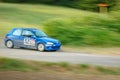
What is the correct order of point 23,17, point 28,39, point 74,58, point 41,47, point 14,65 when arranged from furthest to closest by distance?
point 23,17 < point 28,39 < point 41,47 < point 74,58 < point 14,65

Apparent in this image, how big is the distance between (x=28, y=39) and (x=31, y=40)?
0.27 m

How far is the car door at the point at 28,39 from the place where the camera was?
28859 millimetres

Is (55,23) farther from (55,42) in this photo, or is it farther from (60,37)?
(55,42)

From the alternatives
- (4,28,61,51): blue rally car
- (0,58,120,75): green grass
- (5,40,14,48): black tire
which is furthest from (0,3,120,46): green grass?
(0,58,120,75): green grass

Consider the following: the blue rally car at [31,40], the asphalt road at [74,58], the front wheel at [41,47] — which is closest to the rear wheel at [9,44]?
the blue rally car at [31,40]

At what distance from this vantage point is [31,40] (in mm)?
28969

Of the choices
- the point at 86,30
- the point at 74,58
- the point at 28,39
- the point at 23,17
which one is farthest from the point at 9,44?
the point at 23,17

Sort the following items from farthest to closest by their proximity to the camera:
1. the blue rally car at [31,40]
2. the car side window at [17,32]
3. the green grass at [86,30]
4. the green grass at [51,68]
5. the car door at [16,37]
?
the green grass at [86,30] < the car side window at [17,32] < the car door at [16,37] < the blue rally car at [31,40] < the green grass at [51,68]

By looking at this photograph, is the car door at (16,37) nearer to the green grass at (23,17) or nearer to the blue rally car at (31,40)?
the blue rally car at (31,40)

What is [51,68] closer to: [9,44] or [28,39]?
[28,39]

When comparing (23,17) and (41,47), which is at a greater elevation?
(23,17)

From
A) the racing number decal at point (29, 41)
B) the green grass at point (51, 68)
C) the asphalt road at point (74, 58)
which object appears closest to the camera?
the green grass at point (51, 68)

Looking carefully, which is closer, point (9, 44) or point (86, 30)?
point (9, 44)

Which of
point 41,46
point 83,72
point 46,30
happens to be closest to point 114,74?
point 83,72
